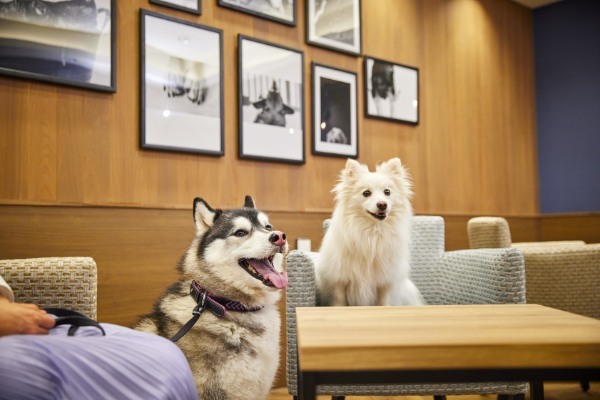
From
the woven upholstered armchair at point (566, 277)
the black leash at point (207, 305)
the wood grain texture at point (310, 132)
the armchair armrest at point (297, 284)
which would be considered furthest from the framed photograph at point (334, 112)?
the black leash at point (207, 305)

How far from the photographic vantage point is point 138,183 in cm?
286

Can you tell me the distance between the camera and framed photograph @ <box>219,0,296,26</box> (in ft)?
10.8

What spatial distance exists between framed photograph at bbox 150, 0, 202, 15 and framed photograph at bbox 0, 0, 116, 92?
0.31 metres

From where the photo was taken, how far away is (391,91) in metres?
4.24

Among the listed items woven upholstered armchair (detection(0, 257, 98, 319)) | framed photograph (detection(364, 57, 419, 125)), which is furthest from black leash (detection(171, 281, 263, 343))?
framed photograph (detection(364, 57, 419, 125))

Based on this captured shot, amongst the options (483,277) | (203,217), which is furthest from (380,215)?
(203,217)

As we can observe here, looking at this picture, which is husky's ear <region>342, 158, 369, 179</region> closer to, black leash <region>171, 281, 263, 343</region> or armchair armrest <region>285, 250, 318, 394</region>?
armchair armrest <region>285, 250, 318, 394</region>

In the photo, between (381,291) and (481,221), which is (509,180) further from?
(381,291)

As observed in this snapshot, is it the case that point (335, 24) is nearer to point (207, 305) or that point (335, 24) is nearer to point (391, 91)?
point (391, 91)

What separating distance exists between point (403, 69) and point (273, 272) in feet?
10.4

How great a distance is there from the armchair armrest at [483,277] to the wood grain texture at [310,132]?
4.41 feet

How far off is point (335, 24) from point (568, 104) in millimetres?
3270

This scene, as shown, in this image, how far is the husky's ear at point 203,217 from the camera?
70.5 inches

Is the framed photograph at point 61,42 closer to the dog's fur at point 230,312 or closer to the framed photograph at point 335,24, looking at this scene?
the dog's fur at point 230,312
